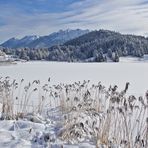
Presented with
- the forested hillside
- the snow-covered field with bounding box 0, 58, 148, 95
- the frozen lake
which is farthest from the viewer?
the forested hillside

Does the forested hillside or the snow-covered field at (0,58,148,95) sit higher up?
the forested hillside

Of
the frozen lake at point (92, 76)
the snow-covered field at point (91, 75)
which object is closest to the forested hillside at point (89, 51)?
the snow-covered field at point (91, 75)

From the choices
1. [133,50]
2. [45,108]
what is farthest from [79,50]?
[45,108]

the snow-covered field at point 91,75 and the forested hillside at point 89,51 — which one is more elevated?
the forested hillside at point 89,51

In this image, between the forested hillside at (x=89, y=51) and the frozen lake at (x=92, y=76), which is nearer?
the frozen lake at (x=92, y=76)

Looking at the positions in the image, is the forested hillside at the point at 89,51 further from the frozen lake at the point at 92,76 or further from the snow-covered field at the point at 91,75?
the frozen lake at the point at 92,76

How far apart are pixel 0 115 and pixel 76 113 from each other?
5.29 ft

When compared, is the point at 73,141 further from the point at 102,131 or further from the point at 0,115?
the point at 0,115

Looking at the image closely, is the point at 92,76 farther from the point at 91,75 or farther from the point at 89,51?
the point at 89,51

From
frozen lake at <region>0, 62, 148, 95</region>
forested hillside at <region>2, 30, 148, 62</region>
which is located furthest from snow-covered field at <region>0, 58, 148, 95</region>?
forested hillside at <region>2, 30, 148, 62</region>

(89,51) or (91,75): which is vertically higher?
(89,51)

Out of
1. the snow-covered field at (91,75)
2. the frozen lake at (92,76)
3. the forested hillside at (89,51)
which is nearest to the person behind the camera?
the frozen lake at (92,76)

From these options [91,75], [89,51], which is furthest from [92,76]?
Answer: [89,51]

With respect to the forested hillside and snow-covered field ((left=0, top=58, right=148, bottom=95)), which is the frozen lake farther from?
the forested hillside
